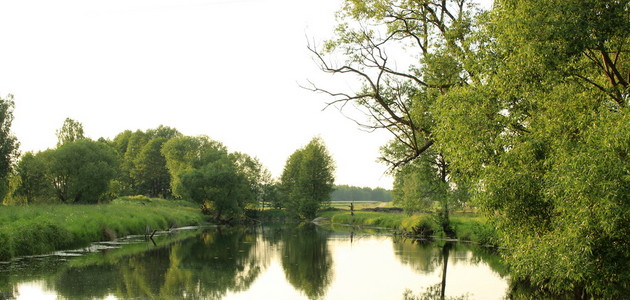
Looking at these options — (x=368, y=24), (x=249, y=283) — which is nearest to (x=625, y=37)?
(x=368, y=24)

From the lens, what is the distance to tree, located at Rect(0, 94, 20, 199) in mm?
47906

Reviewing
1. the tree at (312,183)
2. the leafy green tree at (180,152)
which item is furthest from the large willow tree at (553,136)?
the leafy green tree at (180,152)

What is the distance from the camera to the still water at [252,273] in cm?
1778

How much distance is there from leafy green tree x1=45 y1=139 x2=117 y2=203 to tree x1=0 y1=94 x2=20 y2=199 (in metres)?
6.05

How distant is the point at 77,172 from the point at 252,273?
41.4m

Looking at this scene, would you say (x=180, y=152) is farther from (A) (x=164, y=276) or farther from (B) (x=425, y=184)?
(A) (x=164, y=276)

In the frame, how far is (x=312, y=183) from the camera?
272 feet

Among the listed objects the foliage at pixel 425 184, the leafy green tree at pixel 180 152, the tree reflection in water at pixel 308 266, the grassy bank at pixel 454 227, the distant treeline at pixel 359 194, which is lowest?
the tree reflection in water at pixel 308 266

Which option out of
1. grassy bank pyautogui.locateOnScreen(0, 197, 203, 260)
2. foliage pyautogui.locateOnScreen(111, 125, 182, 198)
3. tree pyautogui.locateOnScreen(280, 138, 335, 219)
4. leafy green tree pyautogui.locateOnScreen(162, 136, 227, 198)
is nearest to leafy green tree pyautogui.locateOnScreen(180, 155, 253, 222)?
tree pyautogui.locateOnScreen(280, 138, 335, 219)

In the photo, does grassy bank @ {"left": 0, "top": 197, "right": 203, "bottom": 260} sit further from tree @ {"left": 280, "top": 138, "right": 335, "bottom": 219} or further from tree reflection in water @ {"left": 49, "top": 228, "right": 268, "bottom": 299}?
tree @ {"left": 280, "top": 138, "right": 335, "bottom": 219}

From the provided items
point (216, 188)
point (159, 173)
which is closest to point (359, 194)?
point (159, 173)

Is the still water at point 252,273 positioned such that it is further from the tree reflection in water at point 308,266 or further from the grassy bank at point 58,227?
the grassy bank at point 58,227

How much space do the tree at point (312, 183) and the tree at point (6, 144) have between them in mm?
41677

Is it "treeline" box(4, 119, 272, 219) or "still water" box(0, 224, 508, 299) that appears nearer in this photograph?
"still water" box(0, 224, 508, 299)
